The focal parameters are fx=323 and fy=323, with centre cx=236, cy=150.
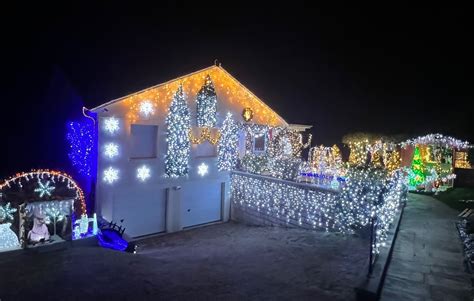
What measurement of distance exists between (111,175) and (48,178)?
206 centimetres

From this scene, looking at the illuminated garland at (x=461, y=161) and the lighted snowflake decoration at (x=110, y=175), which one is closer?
the lighted snowflake decoration at (x=110, y=175)

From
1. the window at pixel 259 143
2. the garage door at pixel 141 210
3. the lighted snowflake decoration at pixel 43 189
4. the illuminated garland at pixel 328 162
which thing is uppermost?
the window at pixel 259 143

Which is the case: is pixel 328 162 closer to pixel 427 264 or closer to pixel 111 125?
pixel 427 264

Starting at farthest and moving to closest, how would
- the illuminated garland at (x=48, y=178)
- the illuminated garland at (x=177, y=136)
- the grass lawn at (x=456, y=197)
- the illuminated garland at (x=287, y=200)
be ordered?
the grass lawn at (x=456, y=197) → the illuminated garland at (x=177, y=136) → the illuminated garland at (x=287, y=200) → the illuminated garland at (x=48, y=178)

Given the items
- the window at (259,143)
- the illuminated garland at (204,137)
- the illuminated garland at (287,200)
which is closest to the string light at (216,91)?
the window at (259,143)

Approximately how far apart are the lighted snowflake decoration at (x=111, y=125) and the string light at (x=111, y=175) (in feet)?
4.23

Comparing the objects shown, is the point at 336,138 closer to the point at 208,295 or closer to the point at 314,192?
the point at 314,192

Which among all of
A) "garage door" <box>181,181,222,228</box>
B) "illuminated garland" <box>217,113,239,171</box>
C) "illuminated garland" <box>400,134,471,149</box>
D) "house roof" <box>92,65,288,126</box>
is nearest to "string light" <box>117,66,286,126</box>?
"house roof" <box>92,65,288,126</box>

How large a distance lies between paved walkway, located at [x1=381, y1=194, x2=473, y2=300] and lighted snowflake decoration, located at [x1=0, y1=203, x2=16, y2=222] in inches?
325

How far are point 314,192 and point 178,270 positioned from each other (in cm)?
591

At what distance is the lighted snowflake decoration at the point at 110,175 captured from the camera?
1110 centimetres

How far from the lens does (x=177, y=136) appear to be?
41.8 ft

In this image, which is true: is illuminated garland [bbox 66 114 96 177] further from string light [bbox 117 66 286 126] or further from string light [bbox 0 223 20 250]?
string light [bbox 0 223 20 250]

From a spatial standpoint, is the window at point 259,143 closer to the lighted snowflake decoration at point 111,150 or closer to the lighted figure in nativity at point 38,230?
the lighted snowflake decoration at point 111,150
